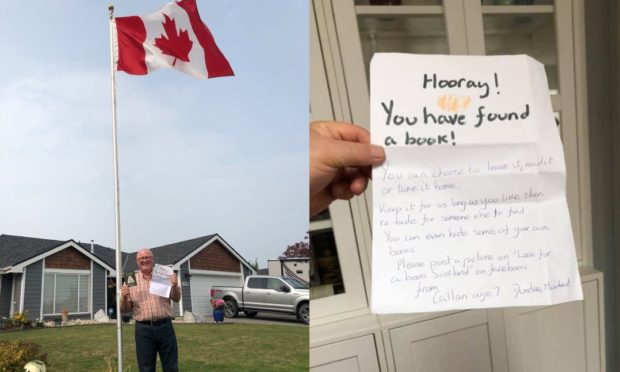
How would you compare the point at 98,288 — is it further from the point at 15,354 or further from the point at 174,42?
the point at 174,42

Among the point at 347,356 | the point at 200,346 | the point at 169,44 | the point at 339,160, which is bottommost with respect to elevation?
the point at 200,346

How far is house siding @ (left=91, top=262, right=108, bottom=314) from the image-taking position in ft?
8.20

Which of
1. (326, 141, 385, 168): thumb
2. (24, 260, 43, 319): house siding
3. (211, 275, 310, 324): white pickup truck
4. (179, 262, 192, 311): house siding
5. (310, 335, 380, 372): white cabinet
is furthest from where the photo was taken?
(211, 275, 310, 324): white pickup truck

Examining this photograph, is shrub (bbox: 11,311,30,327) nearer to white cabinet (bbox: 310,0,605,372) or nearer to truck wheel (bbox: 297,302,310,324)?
truck wheel (bbox: 297,302,310,324)

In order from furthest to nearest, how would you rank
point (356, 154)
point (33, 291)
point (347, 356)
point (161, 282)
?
point (33, 291), point (161, 282), point (347, 356), point (356, 154)

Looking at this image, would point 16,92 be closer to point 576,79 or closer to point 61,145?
point 61,145

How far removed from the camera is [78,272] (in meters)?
2.51

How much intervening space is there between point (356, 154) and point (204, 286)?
1822 millimetres

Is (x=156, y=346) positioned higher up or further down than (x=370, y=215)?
further down

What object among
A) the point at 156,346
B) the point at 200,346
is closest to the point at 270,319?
the point at 200,346

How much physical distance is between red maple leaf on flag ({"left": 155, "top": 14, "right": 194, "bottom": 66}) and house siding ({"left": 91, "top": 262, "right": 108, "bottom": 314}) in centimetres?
108

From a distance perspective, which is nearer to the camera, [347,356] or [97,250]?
[347,356]

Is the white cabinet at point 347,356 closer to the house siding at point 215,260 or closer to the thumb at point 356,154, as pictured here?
the house siding at point 215,260

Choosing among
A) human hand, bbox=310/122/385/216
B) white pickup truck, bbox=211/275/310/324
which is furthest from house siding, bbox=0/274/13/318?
human hand, bbox=310/122/385/216
